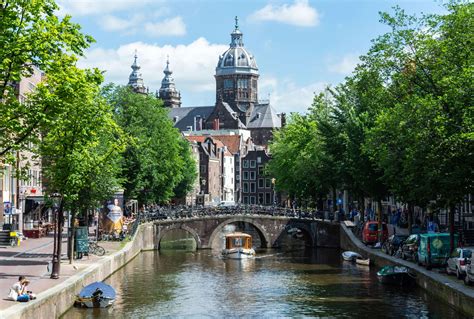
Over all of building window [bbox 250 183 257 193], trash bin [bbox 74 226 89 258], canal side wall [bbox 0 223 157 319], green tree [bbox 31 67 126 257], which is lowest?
canal side wall [bbox 0 223 157 319]

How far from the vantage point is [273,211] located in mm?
74688

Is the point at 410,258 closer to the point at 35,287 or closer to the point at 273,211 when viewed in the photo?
the point at 35,287

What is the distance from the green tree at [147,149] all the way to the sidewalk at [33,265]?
20.6 metres

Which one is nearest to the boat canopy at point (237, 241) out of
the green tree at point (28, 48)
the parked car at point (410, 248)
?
the parked car at point (410, 248)

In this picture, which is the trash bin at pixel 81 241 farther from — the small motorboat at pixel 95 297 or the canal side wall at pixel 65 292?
the small motorboat at pixel 95 297

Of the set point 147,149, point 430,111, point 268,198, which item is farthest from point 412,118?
point 268,198

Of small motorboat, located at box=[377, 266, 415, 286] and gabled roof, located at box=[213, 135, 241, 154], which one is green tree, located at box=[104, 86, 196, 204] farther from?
gabled roof, located at box=[213, 135, 241, 154]

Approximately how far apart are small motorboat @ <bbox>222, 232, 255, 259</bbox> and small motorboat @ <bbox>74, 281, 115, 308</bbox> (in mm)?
27338

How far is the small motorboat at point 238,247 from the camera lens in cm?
6275

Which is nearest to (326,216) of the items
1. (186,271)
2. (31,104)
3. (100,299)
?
(186,271)

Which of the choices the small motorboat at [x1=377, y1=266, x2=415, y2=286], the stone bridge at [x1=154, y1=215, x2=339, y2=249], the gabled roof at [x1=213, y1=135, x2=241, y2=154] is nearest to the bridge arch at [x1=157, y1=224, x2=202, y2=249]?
the stone bridge at [x1=154, y1=215, x2=339, y2=249]

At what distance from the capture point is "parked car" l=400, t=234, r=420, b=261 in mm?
45688

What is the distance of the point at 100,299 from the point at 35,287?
3774mm

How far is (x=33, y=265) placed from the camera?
132 ft
